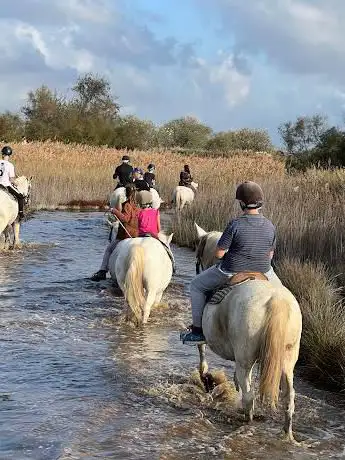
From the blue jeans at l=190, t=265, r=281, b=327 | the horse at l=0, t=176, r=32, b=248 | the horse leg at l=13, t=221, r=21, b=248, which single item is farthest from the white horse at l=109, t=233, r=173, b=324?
the horse leg at l=13, t=221, r=21, b=248

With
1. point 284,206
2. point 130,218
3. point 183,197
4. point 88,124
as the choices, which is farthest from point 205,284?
point 88,124

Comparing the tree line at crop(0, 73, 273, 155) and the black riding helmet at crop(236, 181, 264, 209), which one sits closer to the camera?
the black riding helmet at crop(236, 181, 264, 209)

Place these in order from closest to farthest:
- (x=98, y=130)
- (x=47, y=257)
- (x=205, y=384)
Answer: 1. (x=205, y=384)
2. (x=47, y=257)
3. (x=98, y=130)

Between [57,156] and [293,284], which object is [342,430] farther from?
[57,156]

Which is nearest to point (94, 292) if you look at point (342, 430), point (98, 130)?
point (342, 430)

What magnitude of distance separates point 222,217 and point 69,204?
12.8 meters

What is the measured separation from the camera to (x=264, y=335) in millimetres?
5332

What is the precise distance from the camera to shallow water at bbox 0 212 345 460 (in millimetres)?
5457

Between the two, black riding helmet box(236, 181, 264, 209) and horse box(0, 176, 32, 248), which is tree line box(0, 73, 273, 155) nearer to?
horse box(0, 176, 32, 248)

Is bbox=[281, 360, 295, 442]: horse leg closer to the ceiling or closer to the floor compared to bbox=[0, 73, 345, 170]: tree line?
closer to the floor

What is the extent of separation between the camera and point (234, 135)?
80.7m

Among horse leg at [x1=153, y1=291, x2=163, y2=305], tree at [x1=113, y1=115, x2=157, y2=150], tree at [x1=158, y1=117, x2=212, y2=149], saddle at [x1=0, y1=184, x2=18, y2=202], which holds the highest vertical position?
tree at [x1=158, y1=117, x2=212, y2=149]

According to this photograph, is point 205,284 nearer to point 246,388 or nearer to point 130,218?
point 246,388

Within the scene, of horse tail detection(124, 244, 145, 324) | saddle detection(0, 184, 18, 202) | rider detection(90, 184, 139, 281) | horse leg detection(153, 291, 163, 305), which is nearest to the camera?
horse tail detection(124, 244, 145, 324)
